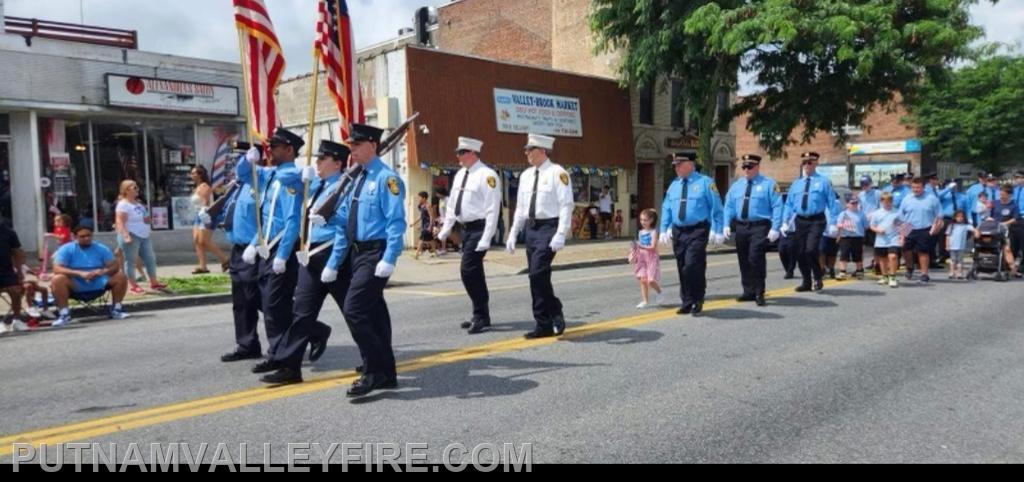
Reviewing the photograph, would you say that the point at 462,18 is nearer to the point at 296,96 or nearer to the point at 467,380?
the point at 296,96

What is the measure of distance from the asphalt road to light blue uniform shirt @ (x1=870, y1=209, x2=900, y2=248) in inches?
117

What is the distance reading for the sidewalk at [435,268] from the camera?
11188 millimetres

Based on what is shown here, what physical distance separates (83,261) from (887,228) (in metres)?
11.8

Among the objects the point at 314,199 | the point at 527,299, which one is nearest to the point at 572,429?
the point at 314,199

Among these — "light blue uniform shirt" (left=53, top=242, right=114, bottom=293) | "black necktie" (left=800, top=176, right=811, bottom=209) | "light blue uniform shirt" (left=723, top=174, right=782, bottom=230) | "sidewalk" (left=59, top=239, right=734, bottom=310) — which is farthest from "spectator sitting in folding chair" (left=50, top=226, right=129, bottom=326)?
"black necktie" (left=800, top=176, right=811, bottom=209)

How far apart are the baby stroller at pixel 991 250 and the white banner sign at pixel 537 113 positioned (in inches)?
507

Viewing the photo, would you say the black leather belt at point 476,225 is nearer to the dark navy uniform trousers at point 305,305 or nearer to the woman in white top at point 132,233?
the dark navy uniform trousers at point 305,305

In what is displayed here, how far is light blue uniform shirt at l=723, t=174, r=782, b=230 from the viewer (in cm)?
956

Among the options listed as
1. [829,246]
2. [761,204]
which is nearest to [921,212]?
→ [829,246]

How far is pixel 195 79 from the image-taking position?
1788 centimetres

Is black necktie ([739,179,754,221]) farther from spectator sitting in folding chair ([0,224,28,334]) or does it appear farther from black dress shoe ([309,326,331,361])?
spectator sitting in folding chair ([0,224,28,334])

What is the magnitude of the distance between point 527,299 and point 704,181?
317cm

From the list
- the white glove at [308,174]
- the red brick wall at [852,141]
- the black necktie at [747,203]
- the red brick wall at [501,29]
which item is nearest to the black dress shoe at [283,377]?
the white glove at [308,174]

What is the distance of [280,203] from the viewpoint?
6.16m
